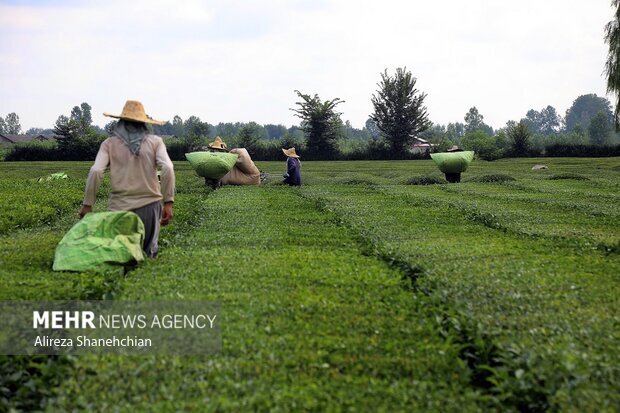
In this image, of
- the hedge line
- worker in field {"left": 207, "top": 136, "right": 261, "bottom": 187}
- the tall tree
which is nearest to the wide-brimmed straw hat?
worker in field {"left": 207, "top": 136, "right": 261, "bottom": 187}

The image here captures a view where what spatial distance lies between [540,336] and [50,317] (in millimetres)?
4298

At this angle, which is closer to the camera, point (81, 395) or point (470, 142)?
point (81, 395)

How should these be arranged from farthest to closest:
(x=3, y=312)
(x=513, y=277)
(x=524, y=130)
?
(x=524, y=130) < (x=513, y=277) < (x=3, y=312)

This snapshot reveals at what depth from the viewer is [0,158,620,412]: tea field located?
4734 millimetres

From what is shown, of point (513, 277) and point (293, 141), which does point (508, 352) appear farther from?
point (293, 141)

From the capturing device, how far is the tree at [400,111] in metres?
61.7

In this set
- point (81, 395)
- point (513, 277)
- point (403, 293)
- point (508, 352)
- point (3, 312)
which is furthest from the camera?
point (513, 277)

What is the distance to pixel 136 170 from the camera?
9234 mm

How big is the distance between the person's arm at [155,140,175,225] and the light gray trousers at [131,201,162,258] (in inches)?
6.7

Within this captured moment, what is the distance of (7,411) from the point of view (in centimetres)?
475

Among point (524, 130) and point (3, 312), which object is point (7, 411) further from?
point (524, 130)

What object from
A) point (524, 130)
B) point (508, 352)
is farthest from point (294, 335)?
point (524, 130)

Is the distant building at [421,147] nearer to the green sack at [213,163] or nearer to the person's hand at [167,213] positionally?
the green sack at [213,163]

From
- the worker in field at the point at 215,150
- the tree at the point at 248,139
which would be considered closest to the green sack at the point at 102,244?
the worker in field at the point at 215,150
